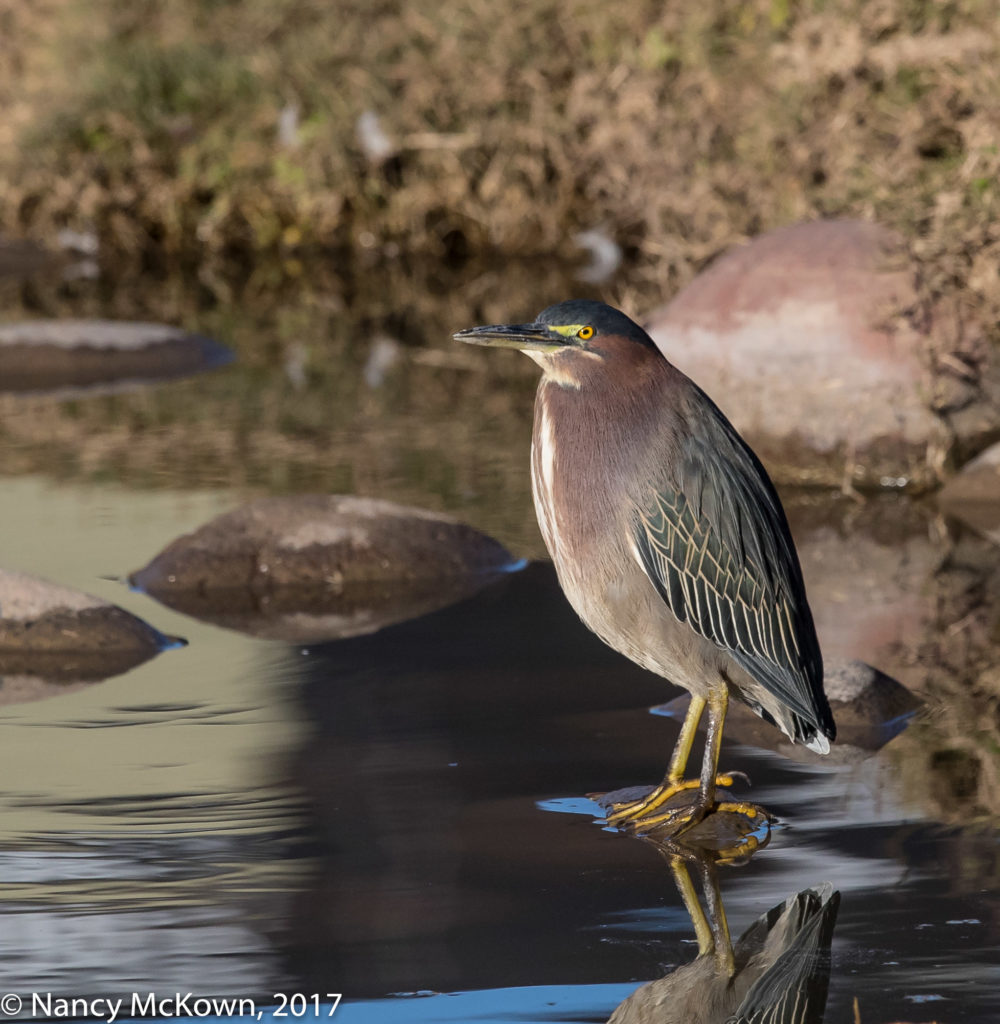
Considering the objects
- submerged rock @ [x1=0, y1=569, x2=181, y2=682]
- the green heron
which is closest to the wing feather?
the green heron

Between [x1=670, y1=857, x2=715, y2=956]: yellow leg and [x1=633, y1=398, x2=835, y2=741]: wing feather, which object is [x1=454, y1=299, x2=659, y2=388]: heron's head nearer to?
[x1=633, y1=398, x2=835, y2=741]: wing feather

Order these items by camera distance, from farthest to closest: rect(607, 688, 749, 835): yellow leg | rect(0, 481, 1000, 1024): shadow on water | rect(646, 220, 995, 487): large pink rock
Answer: rect(646, 220, 995, 487): large pink rock < rect(607, 688, 749, 835): yellow leg < rect(0, 481, 1000, 1024): shadow on water

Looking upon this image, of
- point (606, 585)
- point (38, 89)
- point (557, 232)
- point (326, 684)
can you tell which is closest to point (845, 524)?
point (326, 684)

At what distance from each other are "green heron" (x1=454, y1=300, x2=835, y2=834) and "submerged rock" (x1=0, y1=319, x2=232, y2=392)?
7839 millimetres

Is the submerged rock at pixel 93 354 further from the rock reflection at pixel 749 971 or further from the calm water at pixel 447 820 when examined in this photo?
the rock reflection at pixel 749 971

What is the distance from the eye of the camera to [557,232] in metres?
17.9

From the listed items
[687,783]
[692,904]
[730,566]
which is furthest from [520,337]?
[692,904]

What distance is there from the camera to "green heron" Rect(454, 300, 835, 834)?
15.4 ft

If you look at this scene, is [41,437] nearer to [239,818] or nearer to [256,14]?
[239,818]

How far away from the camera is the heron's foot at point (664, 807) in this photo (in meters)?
4.84

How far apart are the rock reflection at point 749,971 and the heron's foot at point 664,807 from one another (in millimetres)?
263

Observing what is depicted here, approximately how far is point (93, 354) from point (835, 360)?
555 centimetres

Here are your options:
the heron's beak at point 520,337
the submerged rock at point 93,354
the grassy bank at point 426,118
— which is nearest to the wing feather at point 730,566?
the heron's beak at point 520,337

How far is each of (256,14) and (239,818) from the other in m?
15.2
